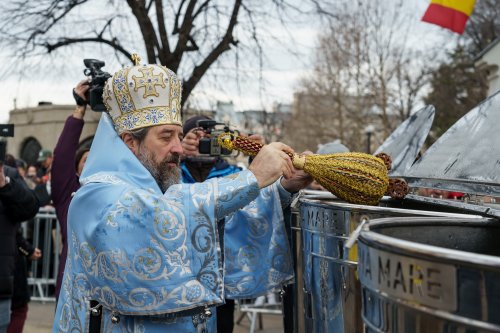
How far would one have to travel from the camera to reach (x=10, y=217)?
14.1ft

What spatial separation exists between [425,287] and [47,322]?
6.61m

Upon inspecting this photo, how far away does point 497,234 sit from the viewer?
1720mm

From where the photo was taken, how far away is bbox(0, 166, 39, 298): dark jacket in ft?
13.6

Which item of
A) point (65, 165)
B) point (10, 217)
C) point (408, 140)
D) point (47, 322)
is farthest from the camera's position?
point (47, 322)

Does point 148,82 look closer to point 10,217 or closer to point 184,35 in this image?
point 10,217

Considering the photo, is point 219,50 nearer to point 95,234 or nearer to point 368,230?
point 95,234

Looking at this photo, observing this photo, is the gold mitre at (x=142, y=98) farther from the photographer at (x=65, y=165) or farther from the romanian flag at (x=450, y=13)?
the romanian flag at (x=450, y=13)

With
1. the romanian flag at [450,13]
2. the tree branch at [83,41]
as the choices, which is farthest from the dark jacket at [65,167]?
the tree branch at [83,41]

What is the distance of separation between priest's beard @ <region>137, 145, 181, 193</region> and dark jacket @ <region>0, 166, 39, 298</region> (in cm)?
211

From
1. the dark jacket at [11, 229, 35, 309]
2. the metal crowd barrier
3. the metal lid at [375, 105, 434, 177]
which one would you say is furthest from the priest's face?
the metal crowd barrier

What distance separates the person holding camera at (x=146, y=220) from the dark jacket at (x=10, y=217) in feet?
6.28

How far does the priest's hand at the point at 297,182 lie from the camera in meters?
2.75

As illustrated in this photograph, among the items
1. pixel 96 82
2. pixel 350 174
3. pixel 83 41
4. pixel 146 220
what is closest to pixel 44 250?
pixel 83 41

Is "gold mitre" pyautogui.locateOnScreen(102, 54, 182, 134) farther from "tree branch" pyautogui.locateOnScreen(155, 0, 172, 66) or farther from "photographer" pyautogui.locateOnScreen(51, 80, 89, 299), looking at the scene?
"tree branch" pyautogui.locateOnScreen(155, 0, 172, 66)
